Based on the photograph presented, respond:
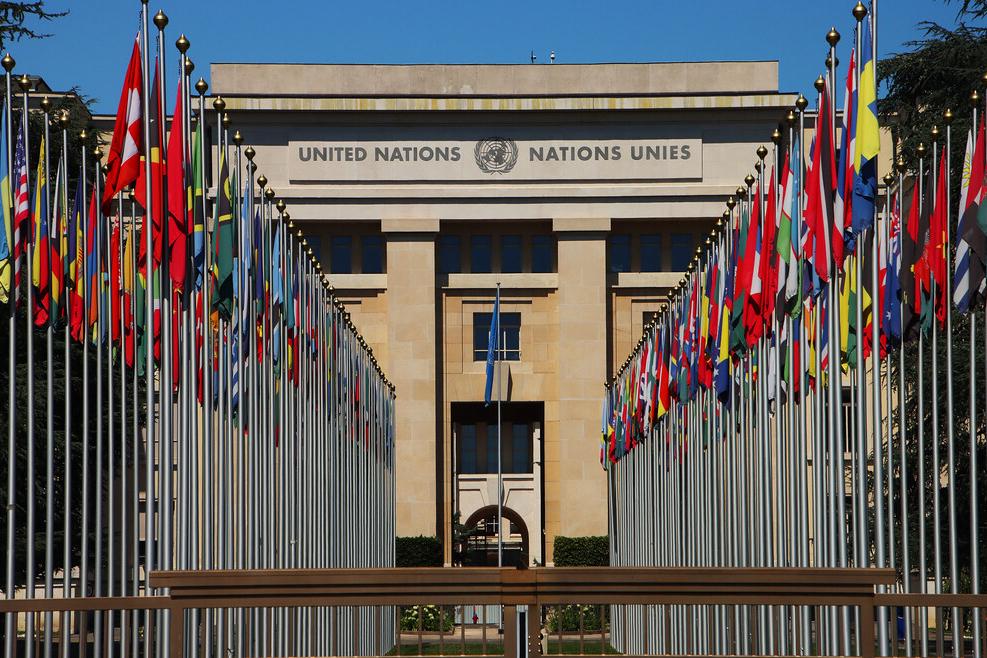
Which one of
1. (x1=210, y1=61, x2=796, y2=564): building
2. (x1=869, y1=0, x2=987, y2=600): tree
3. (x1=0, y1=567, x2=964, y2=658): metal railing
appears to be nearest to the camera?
(x1=0, y1=567, x2=964, y2=658): metal railing

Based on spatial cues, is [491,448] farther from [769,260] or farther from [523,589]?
[523,589]

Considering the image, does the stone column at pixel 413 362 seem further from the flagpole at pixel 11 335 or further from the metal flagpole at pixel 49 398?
the flagpole at pixel 11 335

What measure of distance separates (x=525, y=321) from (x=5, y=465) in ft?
124

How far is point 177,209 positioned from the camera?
20047mm

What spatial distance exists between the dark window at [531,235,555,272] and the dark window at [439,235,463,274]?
3.16 meters

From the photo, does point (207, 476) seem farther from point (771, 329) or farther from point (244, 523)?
point (771, 329)

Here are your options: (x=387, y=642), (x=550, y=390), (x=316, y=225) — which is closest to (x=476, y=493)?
(x=550, y=390)

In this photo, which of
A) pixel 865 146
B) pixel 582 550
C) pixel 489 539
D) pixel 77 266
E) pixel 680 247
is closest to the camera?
pixel 865 146

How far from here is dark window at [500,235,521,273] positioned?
73188mm

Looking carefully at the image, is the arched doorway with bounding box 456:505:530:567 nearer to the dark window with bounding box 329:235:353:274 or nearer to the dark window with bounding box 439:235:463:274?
the dark window with bounding box 439:235:463:274

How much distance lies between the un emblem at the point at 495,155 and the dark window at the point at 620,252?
5410 millimetres

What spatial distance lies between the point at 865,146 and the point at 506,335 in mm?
52930

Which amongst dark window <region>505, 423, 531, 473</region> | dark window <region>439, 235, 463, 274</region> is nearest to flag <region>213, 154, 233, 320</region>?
dark window <region>439, 235, 463, 274</region>

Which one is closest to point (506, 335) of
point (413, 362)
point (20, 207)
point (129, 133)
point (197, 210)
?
point (413, 362)
